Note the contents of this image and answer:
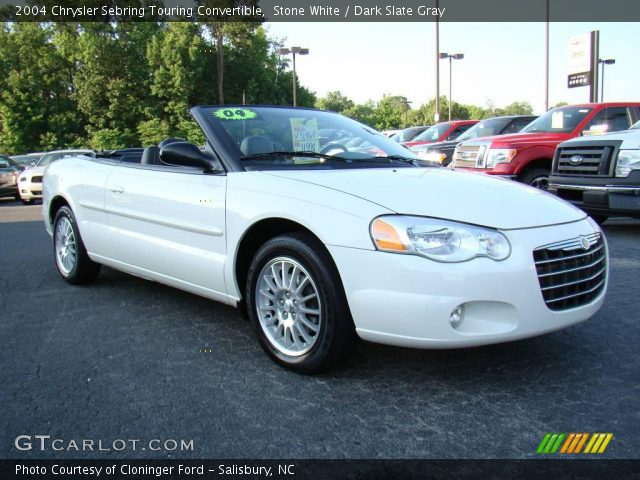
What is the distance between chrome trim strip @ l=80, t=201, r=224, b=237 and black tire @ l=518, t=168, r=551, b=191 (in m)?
6.53

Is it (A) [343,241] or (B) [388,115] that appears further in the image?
(B) [388,115]

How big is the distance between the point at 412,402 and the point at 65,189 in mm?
3729

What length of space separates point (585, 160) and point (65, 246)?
6.23 m

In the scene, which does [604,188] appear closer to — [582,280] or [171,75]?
[582,280]

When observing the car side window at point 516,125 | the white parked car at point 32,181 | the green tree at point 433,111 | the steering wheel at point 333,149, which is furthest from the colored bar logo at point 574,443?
the green tree at point 433,111

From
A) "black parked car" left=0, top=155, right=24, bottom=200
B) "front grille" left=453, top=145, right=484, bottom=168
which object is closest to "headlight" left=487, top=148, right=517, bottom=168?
"front grille" left=453, top=145, right=484, bottom=168

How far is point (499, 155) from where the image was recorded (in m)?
8.92

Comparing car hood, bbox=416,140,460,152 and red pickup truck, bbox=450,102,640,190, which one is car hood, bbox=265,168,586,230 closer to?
red pickup truck, bbox=450,102,640,190

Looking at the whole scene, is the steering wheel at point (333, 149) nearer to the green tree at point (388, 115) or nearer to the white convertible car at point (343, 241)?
the white convertible car at point (343, 241)

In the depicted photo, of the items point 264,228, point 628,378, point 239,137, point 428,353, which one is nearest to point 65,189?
point 239,137

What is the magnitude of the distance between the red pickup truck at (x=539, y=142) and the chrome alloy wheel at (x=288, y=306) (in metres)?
6.44

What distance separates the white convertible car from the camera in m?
2.69

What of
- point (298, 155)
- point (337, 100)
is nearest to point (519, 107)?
point (337, 100)

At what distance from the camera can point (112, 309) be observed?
4422 mm
